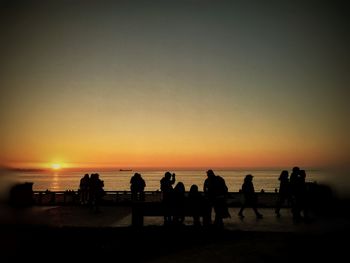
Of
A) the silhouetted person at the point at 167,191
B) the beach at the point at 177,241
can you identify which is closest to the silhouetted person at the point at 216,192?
the beach at the point at 177,241

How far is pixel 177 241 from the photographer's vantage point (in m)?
12.2

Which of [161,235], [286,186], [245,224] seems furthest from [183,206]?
[286,186]

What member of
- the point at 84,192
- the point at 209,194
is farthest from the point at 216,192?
the point at 84,192

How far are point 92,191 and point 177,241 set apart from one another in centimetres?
962

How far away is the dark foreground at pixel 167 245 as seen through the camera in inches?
385

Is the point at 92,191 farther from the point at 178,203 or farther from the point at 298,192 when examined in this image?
the point at 298,192

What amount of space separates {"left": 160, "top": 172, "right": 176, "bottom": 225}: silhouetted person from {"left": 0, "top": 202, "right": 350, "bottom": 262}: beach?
70cm

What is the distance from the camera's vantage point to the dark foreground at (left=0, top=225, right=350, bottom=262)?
9771mm

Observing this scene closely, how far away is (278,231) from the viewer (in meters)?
12.7

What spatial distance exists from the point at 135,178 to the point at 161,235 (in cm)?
876

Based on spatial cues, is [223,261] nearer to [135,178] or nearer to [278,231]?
[278,231]

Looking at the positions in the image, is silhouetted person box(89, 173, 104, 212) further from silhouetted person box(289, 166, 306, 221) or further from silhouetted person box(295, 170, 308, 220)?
silhouetted person box(295, 170, 308, 220)

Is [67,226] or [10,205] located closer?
[67,226]

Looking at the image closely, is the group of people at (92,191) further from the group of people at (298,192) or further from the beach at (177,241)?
the group of people at (298,192)
